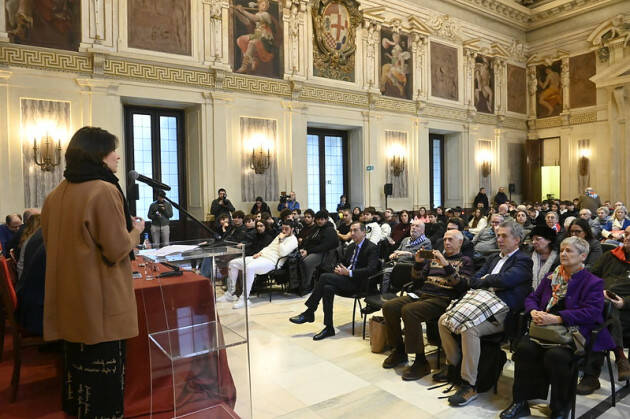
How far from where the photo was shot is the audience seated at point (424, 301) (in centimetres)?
399

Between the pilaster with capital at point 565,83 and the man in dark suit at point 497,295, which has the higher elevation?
the pilaster with capital at point 565,83

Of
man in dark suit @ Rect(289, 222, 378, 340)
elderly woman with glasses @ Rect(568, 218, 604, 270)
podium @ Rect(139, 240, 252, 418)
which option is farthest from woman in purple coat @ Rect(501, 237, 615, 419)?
man in dark suit @ Rect(289, 222, 378, 340)

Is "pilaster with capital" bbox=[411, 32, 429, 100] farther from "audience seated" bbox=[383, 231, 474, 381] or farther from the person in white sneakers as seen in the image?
"audience seated" bbox=[383, 231, 474, 381]

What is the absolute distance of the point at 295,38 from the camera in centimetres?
1192

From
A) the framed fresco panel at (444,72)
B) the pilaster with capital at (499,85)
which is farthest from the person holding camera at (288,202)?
the pilaster with capital at (499,85)

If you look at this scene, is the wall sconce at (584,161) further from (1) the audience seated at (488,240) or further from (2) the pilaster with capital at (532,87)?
(1) the audience seated at (488,240)

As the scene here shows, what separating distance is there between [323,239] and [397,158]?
8.30 m

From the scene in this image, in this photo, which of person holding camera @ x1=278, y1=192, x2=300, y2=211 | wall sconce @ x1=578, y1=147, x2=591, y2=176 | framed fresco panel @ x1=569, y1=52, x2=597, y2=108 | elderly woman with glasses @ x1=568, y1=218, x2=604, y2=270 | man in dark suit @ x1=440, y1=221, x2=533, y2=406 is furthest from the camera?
wall sconce @ x1=578, y1=147, x2=591, y2=176

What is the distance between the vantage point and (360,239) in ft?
18.1

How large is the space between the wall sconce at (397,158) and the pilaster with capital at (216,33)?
241 inches

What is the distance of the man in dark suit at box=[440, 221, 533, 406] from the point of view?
3.51 metres

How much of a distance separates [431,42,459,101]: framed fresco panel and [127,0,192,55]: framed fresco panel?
8.81 metres

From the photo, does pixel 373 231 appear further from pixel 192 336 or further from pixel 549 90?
pixel 549 90

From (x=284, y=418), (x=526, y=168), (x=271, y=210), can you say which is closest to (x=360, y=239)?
(x=284, y=418)
